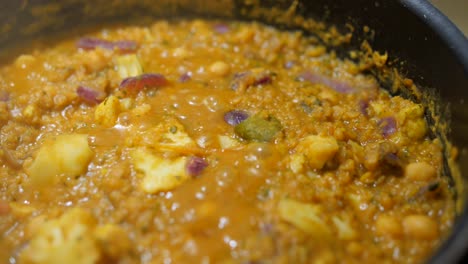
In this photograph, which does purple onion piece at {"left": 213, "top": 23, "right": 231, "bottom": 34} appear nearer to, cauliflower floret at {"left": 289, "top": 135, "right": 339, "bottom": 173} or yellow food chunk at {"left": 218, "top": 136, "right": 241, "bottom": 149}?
yellow food chunk at {"left": 218, "top": 136, "right": 241, "bottom": 149}

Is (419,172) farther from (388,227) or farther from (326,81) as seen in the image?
(326,81)

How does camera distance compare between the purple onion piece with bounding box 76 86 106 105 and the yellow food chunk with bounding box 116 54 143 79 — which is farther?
the yellow food chunk with bounding box 116 54 143 79

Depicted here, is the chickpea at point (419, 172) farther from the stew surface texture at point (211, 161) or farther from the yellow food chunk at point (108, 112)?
the yellow food chunk at point (108, 112)

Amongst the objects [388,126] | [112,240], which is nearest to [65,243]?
[112,240]

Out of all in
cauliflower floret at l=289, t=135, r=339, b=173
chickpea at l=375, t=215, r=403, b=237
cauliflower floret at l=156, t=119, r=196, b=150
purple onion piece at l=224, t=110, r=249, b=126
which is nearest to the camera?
chickpea at l=375, t=215, r=403, b=237

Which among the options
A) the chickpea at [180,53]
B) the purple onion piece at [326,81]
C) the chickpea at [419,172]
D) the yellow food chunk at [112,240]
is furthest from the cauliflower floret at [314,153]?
the chickpea at [180,53]

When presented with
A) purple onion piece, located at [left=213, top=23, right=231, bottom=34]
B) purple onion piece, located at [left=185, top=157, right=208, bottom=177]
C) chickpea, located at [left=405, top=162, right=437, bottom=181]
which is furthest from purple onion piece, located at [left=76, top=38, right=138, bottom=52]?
chickpea, located at [left=405, top=162, right=437, bottom=181]

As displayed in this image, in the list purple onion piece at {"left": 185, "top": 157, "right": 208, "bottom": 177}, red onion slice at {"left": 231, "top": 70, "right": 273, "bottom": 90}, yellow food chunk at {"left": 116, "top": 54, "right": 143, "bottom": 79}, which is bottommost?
yellow food chunk at {"left": 116, "top": 54, "right": 143, "bottom": 79}

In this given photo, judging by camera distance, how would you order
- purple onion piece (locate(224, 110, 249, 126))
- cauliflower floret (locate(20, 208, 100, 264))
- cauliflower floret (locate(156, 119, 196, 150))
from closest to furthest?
1. cauliflower floret (locate(20, 208, 100, 264))
2. cauliflower floret (locate(156, 119, 196, 150))
3. purple onion piece (locate(224, 110, 249, 126))
